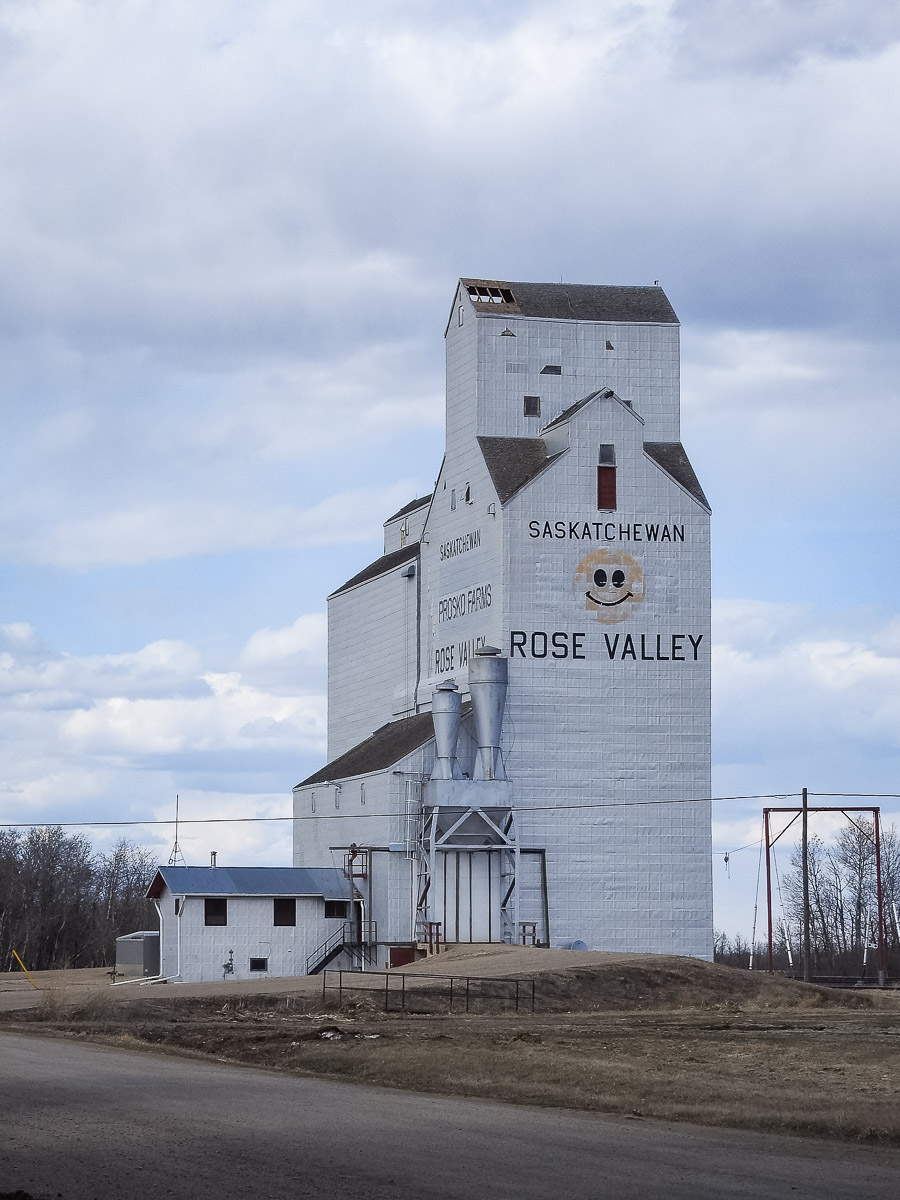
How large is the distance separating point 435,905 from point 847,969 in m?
46.0

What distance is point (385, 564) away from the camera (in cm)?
7950

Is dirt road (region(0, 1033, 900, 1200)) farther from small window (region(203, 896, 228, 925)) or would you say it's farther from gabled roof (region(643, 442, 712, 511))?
gabled roof (region(643, 442, 712, 511))

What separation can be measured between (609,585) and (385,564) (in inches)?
729

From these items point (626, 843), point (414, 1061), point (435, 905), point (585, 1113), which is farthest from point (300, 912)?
point (585, 1113)

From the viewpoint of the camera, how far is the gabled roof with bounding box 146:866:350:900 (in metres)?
60.7

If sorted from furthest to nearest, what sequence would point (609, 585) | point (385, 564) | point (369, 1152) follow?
point (385, 564), point (609, 585), point (369, 1152)

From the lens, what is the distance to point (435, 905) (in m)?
60.0

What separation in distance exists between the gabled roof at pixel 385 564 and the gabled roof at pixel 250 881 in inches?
629

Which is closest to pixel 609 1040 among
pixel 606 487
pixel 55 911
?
pixel 606 487

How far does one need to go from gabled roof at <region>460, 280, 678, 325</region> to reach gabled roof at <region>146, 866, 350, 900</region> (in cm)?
2395

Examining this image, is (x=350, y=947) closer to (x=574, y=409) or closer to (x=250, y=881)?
(x=250, y=881)

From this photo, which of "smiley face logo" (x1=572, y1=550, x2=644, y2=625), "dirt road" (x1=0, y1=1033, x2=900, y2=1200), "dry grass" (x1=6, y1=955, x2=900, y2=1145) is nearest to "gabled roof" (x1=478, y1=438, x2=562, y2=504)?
"smiley face logo" (x1=572, y1=550, x2=644, y2=625)

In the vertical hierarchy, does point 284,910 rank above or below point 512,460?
below

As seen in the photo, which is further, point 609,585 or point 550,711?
point 609,585
